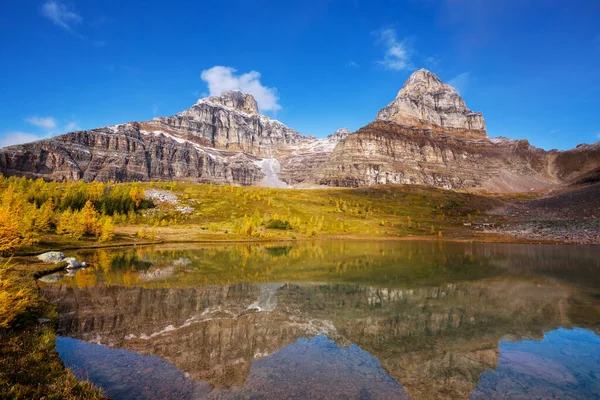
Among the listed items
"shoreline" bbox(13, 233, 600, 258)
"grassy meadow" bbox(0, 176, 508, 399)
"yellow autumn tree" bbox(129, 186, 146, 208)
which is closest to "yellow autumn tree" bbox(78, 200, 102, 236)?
"grassy meadow" bbox(0, 176, 508, 399)

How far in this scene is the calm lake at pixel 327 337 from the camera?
1159 centimetres

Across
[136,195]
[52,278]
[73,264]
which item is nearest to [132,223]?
[136,195]

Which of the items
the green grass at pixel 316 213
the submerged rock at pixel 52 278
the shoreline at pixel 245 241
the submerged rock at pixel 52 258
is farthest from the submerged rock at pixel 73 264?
the green grass at pixel 316 213

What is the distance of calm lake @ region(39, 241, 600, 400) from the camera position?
11.6 meters

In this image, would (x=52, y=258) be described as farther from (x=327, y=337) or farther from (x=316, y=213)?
(x=316, y=213)

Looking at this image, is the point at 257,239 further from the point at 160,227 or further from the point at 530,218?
the point at 530,218

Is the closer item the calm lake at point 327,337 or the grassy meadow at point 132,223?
the calm lake at point 327,337

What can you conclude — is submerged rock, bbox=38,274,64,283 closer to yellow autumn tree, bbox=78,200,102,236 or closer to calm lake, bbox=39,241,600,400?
calm lake, bbox=39,241,600,400

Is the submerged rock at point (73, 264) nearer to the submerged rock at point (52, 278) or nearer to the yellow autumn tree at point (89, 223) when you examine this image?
the submerged rock at point (52, 278)

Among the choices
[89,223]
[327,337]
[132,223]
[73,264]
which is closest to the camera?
[327,337]

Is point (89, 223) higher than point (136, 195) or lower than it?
lower

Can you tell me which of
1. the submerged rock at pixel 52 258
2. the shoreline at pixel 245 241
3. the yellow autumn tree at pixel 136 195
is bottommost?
the shoreline at pixel 245 241

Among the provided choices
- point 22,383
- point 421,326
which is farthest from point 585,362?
point 22,383

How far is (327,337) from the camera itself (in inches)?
660
